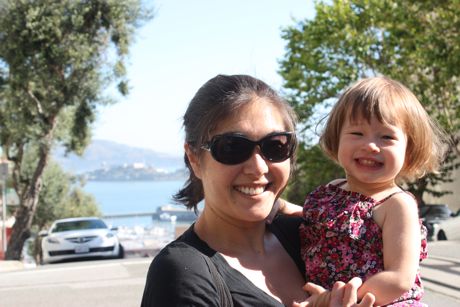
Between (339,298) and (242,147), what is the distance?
56 centimetres

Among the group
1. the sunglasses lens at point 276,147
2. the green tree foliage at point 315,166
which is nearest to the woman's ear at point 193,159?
the sunglasses lens at point 276,147

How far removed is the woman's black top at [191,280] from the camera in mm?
1813

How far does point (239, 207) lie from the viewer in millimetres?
2113

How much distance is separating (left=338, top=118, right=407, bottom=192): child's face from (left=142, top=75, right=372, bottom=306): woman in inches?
11.6

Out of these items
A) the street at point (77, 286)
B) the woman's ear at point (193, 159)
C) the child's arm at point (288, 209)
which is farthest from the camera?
the street at point (77, 286)

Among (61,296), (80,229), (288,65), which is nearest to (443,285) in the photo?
(61,296)

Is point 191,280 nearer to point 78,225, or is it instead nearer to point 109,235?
point 109,235

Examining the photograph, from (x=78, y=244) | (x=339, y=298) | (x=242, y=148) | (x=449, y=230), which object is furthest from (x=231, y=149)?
(x=449, y=230)

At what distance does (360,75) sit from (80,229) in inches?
483

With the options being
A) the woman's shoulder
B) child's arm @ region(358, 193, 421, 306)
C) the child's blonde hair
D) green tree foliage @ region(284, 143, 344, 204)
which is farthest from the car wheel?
the woman's shoulder

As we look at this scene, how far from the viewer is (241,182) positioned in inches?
83.7

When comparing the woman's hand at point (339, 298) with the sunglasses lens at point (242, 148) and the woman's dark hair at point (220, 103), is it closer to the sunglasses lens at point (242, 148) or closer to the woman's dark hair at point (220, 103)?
the sunglasses lens at point (242, 148)

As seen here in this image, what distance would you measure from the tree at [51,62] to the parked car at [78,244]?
774cm

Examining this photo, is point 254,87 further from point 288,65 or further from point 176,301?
point 288,65
